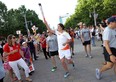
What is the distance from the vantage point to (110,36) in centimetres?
772

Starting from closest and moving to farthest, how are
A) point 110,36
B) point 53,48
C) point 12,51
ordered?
point 110,36 < point 12,51 < point 53,48

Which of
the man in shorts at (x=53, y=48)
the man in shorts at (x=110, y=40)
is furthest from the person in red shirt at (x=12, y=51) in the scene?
the man in shorts at (x=110, y=40)

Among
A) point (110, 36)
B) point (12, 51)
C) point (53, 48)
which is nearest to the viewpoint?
point (110, 36)

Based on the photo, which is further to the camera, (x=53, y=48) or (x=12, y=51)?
(x=53, y=48)

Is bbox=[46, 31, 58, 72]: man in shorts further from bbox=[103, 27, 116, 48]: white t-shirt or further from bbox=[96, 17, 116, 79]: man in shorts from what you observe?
bbox=[103, 27, 116, 48]: white t-shirt

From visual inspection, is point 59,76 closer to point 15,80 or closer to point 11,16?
point 15,80

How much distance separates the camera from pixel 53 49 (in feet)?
39.9

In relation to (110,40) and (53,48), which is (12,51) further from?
(110,40)

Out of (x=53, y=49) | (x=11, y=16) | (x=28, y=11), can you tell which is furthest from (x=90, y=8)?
(x=28, y=11)

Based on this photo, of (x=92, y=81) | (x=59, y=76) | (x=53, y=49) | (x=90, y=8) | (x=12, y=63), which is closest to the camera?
(x=92, y=81)

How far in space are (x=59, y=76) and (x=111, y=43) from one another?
9.93ft

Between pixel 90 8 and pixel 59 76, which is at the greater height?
pixel 90 8

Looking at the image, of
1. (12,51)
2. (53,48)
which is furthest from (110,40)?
(53,48)

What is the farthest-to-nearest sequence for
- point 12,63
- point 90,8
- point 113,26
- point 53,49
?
point 90,8 → point 53,49 → point 12,63 → point 113,26
